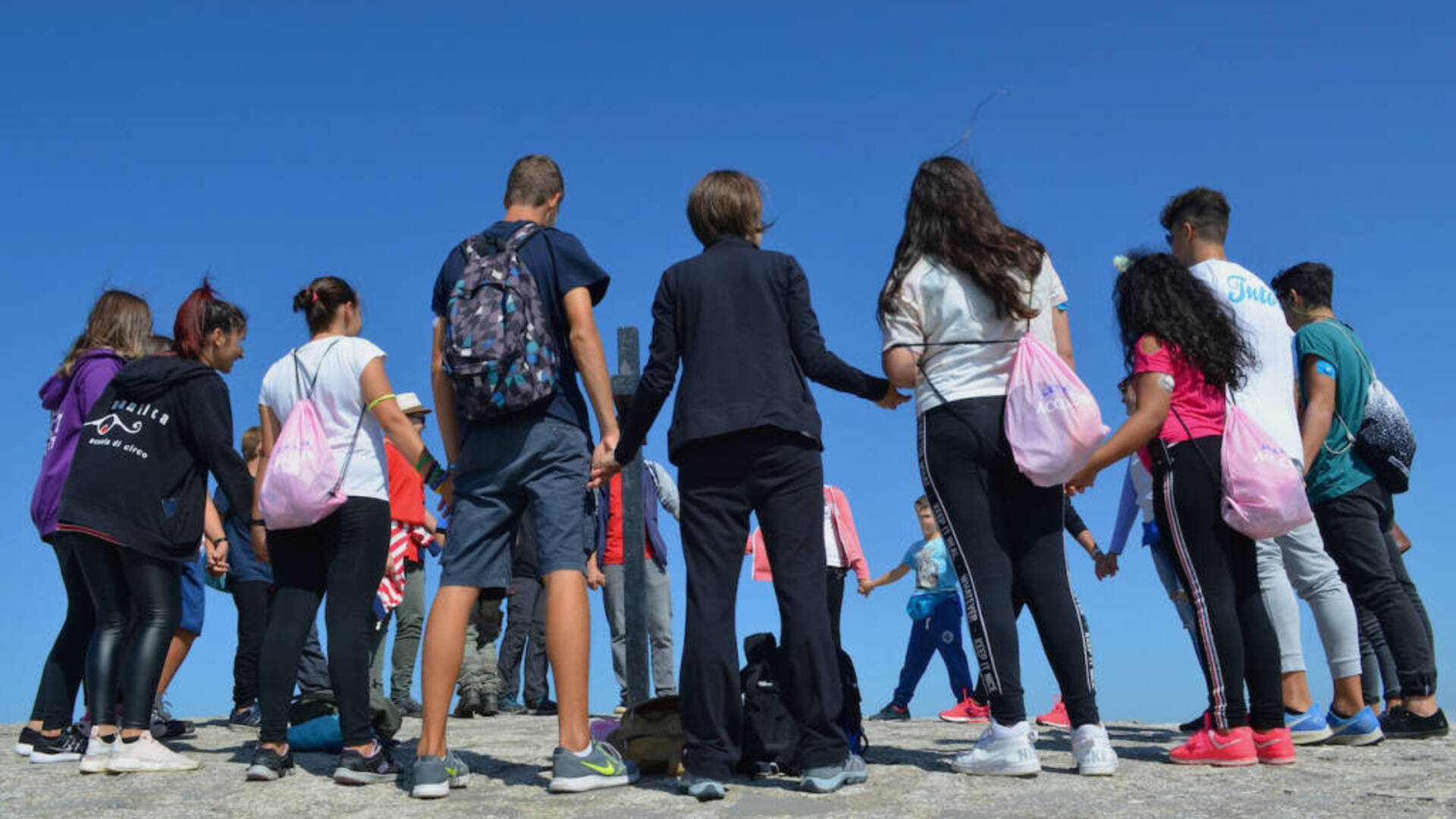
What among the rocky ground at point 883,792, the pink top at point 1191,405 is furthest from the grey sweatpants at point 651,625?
the pink top at point 1191,405

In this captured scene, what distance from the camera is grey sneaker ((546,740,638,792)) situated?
4.24 meters

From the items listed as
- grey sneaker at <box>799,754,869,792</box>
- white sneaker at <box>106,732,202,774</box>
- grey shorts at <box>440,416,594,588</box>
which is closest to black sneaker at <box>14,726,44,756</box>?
white sneaker at <box>106,732,202,774</box>

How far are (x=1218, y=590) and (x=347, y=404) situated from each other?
12.2 feet

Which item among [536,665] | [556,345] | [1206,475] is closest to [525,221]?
[556,345]

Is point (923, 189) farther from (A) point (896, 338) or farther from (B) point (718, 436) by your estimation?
(B) point (718, 436)

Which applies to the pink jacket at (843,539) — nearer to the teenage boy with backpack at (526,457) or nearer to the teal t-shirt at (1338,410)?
the teal t-shirt at (1338,410)

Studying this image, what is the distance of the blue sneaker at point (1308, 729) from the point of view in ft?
17.4

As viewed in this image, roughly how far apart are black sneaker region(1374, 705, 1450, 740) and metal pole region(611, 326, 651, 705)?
4.73 meters

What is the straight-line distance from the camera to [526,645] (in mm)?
9578

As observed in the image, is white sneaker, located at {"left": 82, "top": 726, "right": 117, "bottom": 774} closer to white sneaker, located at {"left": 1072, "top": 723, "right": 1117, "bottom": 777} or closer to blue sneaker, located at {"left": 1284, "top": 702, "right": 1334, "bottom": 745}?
white sneaker, located at {"left": 1072, "top": 723, "right": 1117, "bottom": 777}

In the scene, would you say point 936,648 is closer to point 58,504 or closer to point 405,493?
point 405,493

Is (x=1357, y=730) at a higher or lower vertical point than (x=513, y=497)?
lower

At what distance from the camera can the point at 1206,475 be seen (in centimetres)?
460

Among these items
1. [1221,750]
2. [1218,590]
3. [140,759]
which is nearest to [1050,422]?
[1218,590]
